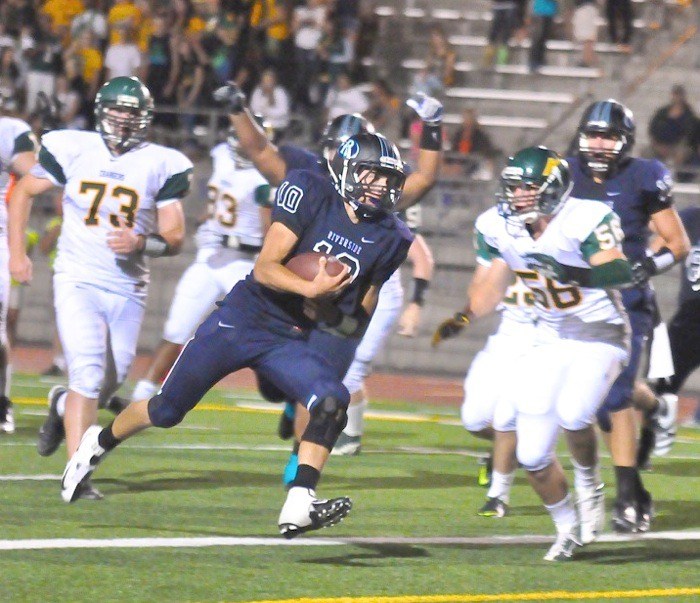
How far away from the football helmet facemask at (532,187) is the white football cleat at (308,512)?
4.08 feet

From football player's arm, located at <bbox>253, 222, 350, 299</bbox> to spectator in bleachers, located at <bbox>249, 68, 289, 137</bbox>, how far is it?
408 inches

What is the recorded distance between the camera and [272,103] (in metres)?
16.1


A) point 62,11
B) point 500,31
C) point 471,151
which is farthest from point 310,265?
point 62,11

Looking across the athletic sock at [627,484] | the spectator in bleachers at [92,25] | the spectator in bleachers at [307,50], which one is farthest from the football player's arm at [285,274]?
the spectator in bleachers at [92,25]

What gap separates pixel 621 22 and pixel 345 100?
315 centimetres

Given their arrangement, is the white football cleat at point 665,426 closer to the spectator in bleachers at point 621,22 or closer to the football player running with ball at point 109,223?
the football player running with ball at point 109,223

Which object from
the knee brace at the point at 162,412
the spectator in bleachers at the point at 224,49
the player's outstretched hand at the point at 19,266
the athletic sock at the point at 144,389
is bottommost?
the athletic sock at the point at 144,389

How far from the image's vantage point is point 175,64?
16859 millimetres

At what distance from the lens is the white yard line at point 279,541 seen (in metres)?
5.38

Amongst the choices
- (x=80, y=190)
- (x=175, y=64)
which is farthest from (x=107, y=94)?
(x=175, y=64)

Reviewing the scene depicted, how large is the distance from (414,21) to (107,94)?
11.6 metres

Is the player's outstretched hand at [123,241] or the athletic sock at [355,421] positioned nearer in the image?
the player's outstretched hand at [123,241]

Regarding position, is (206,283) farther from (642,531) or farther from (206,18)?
(206,18)

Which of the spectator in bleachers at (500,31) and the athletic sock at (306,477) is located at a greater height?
the spectator in bleachers at (500,31)
